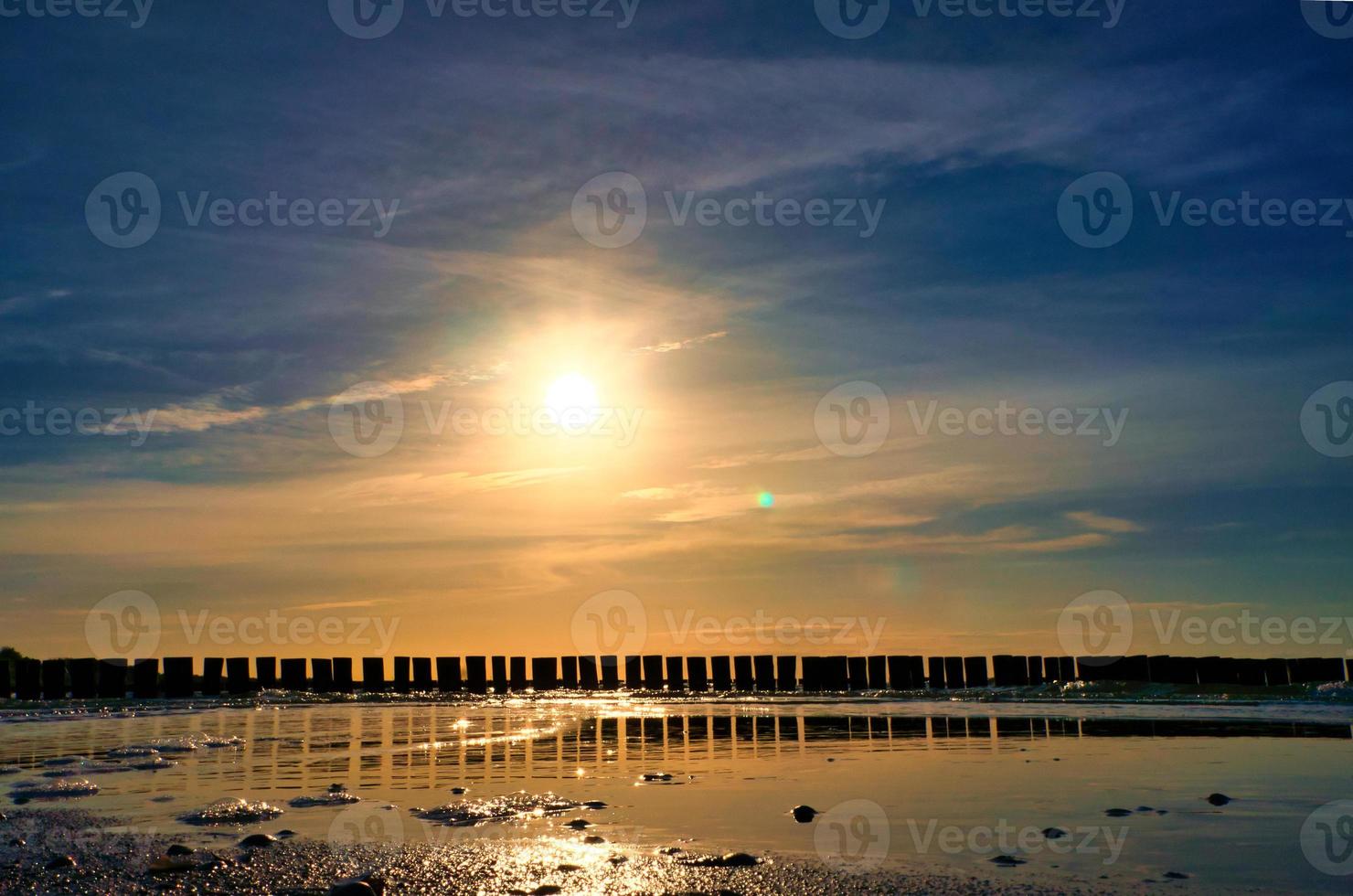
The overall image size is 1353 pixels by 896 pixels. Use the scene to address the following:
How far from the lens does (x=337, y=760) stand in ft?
48.6

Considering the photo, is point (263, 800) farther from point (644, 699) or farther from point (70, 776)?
point (644, 699)

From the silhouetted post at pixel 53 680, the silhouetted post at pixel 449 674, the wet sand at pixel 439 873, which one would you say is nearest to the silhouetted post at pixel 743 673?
the silhouetted post at pixel 449 674

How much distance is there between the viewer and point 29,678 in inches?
1784

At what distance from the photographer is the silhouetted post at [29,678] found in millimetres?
45156

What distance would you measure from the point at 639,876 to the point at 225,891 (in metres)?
2.65

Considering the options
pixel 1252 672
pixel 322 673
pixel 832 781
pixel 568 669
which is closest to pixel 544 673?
pixel 568 669

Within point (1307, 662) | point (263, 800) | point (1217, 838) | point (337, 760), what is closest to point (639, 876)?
point (1217, 838)

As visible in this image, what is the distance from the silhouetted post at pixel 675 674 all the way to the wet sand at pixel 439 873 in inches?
1783

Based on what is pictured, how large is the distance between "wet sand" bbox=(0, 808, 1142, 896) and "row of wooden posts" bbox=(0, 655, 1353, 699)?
41148 mm

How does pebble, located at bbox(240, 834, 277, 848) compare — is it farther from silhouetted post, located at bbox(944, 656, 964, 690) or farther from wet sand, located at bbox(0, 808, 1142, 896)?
silhouetted post, located at bbox(944, 656, 964, 690)

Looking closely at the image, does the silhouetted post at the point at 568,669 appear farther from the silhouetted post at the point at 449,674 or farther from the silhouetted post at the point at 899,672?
the silhouetted post at the point at 899,672

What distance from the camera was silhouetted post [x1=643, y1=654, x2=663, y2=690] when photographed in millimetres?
52375

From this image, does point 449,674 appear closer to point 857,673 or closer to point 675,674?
point 675,674

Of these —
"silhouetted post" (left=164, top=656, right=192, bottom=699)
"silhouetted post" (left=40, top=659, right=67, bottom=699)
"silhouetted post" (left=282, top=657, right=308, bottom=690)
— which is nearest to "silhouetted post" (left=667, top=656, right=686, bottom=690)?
"silhouetted post" (left=282, top=657, right=308, bottom=690)
